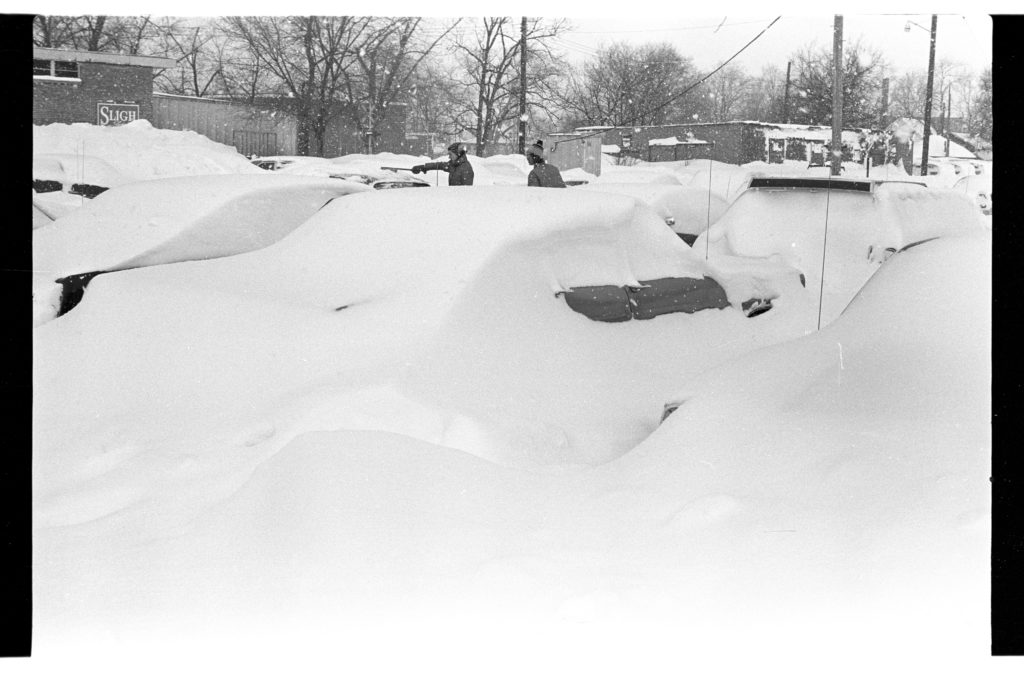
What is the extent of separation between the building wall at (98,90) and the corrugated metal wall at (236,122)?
0.21 m

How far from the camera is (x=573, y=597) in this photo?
9.36 feet

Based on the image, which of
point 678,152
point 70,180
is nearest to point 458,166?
point 70,180

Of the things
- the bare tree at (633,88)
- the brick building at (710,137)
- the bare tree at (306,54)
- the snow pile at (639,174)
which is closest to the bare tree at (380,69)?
the bare tree at (306,54)

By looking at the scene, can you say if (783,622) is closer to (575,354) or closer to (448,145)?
(575,354)

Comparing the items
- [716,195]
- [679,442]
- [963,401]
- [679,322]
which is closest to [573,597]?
[679,442]

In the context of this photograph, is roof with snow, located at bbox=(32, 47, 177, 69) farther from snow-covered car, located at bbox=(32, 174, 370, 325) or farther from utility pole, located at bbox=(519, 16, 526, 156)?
utility pole, located at bbox=(519, 16, 526, 156)

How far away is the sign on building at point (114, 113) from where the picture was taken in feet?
31.6

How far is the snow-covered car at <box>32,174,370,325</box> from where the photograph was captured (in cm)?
612

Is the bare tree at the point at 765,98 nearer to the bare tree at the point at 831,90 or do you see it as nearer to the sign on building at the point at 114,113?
the bare tree at the point at 831,90

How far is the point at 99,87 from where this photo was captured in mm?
9391

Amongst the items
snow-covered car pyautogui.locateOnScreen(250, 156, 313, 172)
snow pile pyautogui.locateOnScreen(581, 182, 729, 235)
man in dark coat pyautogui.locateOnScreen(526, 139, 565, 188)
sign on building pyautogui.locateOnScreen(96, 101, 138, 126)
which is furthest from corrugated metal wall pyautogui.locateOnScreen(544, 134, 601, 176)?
sign on building pyautogui.locateOnScreen(96, 101, 138, 126)

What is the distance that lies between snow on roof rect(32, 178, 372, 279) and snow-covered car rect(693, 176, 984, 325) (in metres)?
3.67

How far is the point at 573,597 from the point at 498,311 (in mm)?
2034

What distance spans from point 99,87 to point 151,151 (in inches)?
37.8
